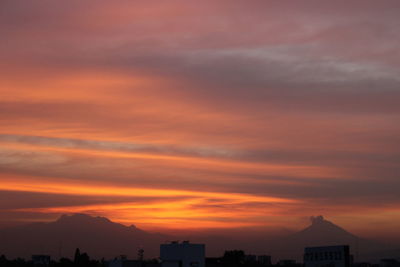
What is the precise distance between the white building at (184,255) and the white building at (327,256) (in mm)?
29538

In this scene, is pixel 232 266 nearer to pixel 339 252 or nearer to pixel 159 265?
pixel 159 265

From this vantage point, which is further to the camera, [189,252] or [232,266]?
[232,266]

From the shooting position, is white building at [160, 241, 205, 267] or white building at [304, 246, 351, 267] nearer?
white building at [304, 246, 351, 267]

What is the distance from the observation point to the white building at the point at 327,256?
122938mm

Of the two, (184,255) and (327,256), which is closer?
(327,256)

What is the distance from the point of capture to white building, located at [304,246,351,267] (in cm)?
12294

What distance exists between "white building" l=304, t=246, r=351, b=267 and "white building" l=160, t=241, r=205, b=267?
2954cm

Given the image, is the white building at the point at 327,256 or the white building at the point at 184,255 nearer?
the white building at the point at 327,256

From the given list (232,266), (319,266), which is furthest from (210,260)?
(319,266)

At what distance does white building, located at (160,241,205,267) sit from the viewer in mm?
157500

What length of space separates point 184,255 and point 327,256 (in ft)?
128

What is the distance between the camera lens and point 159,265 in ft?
557

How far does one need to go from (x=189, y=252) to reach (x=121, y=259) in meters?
28.8

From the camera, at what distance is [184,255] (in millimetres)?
158125
